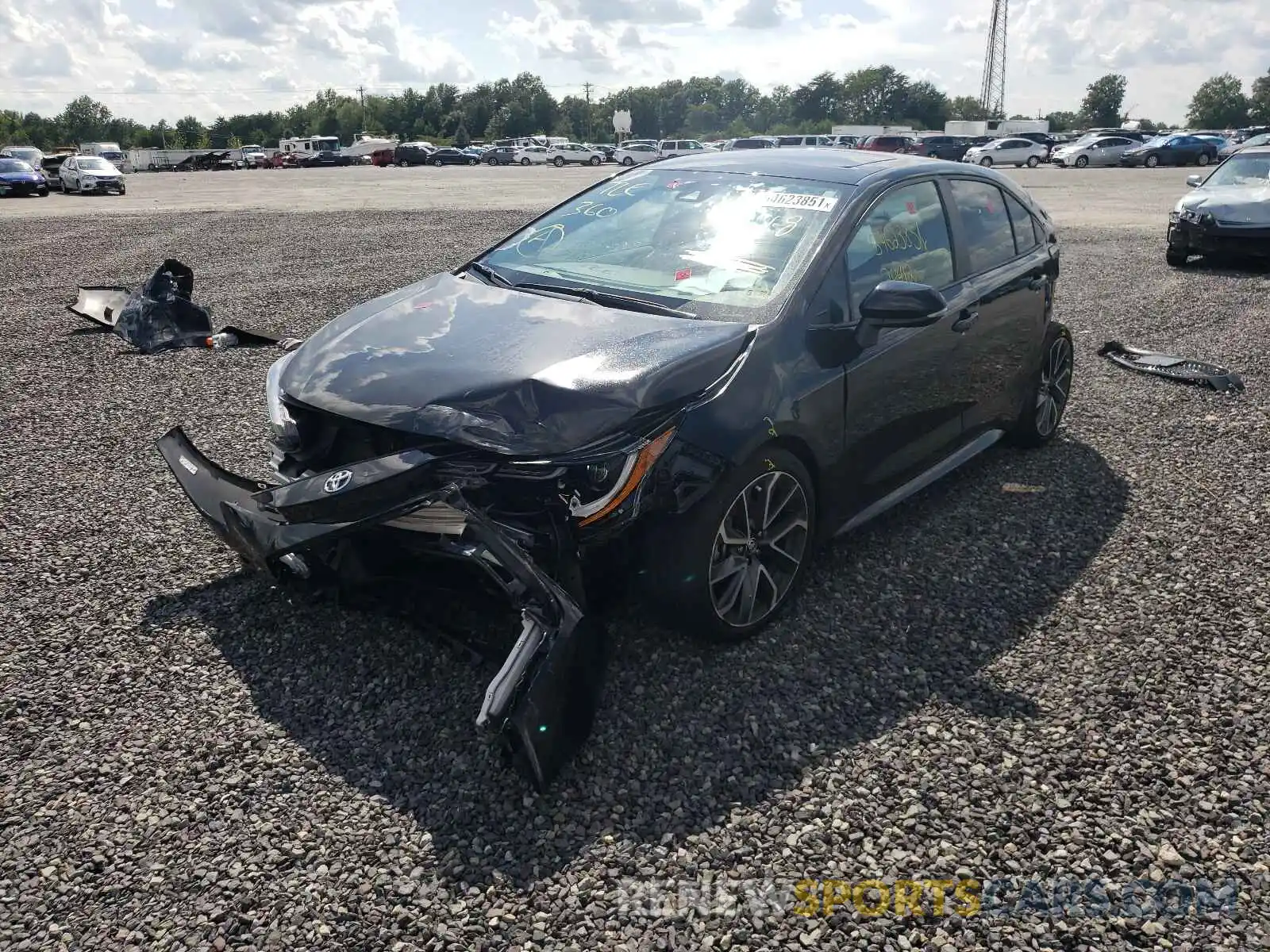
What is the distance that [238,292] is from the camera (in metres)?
11.2

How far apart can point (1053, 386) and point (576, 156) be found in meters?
58.9

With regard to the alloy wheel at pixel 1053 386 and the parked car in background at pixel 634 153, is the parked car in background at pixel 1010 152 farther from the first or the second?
the alloy wheel at pixel 1053 386

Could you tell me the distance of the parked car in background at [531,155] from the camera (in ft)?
205

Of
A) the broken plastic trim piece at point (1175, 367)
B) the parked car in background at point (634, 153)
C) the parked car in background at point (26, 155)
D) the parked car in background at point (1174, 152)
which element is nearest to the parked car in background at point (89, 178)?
the parked car in background at point (26, 155)

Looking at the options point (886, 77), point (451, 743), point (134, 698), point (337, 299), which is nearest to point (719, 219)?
point (451, 743)

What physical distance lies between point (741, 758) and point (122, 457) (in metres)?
4.43

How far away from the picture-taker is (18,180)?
29141 mm

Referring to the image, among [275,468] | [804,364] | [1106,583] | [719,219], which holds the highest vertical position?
[719,219]

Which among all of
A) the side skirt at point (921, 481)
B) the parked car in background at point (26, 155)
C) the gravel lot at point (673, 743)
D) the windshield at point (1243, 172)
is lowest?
the gravel lot at point (673, 743)

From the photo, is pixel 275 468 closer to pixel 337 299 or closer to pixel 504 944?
pixel 504 944

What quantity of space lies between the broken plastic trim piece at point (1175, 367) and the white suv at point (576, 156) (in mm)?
55398

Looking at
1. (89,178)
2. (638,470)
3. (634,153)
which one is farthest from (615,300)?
(634,153)

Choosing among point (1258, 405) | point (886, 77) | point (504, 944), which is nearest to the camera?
point (504, 944)

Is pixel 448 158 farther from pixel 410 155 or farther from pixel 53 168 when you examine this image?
pixel 53 168
